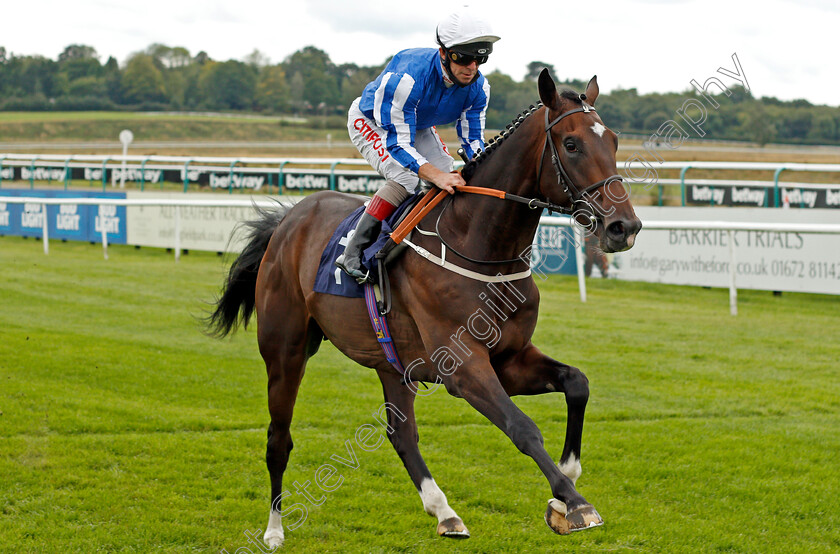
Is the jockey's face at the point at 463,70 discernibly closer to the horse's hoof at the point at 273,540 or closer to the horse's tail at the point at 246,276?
the horse's tail at the point at 246,276

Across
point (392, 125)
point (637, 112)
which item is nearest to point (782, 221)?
point (637, 112)

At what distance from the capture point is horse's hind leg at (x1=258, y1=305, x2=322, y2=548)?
14.1ft

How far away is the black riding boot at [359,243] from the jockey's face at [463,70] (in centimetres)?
77

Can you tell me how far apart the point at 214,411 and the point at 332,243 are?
242 cm

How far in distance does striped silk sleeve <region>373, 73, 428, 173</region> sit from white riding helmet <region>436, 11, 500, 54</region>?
0.24 m

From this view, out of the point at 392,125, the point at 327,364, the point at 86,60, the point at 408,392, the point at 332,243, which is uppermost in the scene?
the point at 86,60

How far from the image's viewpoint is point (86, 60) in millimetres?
83375

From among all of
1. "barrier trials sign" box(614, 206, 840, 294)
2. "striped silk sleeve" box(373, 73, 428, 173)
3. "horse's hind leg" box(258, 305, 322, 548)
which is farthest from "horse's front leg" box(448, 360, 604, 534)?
"barrier trials sign" box(614, 206, 840, 294)

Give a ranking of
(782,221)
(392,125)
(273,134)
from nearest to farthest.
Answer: (392,125), (782,221), (273,134)

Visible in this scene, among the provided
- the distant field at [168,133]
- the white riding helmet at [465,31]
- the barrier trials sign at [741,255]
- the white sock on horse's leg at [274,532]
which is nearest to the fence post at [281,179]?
the barrier trials sign at [741,255]

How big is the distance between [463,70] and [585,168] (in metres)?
0.79

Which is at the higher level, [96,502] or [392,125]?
[392,125]

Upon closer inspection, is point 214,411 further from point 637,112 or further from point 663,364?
point 637,112

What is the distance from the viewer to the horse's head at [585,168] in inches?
111
